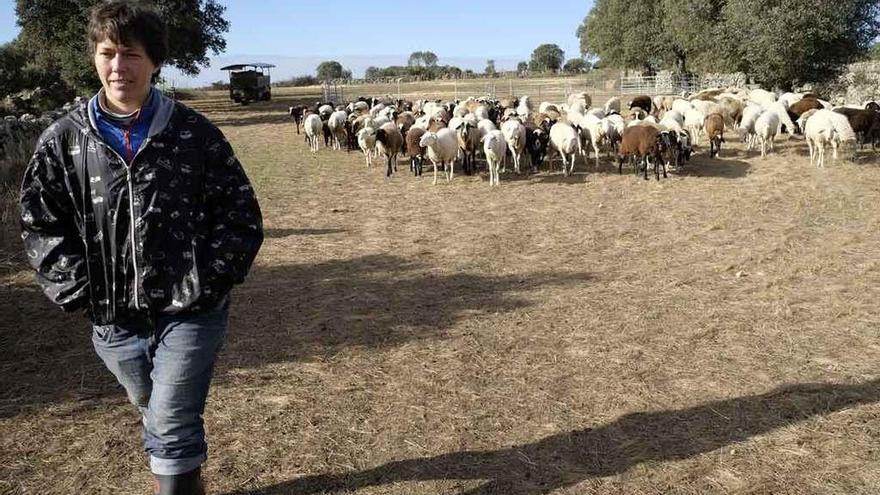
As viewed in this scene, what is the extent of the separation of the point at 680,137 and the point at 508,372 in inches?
489

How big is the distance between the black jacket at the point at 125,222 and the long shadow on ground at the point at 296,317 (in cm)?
282

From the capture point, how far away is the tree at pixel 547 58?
10919cm

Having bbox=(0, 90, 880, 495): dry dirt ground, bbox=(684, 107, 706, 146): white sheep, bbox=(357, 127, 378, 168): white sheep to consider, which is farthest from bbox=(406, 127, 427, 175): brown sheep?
bbox=(684, 107, 706, 146): white sheep

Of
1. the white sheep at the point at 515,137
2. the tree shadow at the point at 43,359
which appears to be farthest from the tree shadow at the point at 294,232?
the white sheep at the point at 515,137

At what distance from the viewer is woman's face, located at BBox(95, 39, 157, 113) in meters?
2.53

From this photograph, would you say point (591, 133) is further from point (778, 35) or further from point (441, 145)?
point (778, 35)

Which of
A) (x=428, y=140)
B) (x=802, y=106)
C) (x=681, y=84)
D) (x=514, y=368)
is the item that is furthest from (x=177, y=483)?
(x=681, y=84)

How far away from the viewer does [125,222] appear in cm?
257

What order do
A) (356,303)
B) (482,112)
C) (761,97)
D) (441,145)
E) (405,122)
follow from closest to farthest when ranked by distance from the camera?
(356,303) → (441,145) → (405,122) → (482,112) → (761,97)

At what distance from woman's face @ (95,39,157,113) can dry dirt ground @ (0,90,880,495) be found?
2.39m

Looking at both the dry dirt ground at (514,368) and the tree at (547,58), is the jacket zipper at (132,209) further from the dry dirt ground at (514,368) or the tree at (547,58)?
the tree at (547,58)

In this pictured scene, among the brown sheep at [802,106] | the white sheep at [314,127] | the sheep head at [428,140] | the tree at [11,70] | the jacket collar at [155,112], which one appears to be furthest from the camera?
the tree at [11,70]

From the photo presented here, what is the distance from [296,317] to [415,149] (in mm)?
9925

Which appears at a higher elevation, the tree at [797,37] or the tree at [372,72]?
the tree at [372,72]
